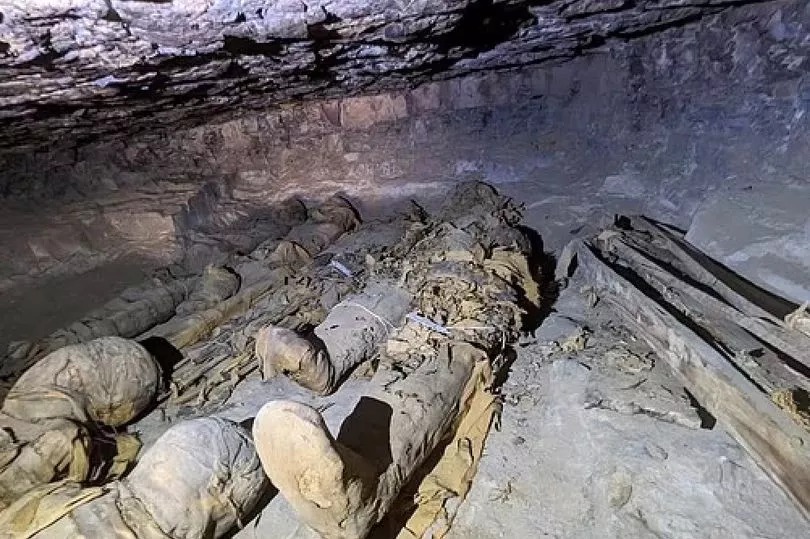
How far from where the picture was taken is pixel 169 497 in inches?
87.4

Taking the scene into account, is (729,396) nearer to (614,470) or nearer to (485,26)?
(614,470)

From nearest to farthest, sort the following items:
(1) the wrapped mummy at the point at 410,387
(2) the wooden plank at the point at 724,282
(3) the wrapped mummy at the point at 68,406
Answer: (1) the wrapped mummy at the point at 410,387, (3) the wrapped mummy at the point at 68,406, (2) the wooden plank at the point at 724,282

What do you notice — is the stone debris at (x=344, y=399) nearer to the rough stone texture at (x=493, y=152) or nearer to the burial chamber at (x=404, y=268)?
the burial chamber at (x=404, y=268)

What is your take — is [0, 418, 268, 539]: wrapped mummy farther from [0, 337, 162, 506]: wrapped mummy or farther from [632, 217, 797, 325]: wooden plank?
[632, 217, 797, 325]: wooden plank

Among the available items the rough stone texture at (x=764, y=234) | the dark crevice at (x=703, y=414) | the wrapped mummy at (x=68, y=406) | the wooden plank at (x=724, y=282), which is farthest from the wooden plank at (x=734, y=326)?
the wrapped mummy at (x=68, y=406)

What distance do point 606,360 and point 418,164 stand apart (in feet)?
14.2

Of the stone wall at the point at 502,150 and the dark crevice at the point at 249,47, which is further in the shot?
the stone wall at the point at 502,150

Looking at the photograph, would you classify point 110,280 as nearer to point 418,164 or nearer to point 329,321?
point 329,321

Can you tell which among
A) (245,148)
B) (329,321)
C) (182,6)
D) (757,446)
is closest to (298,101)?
(245,148)

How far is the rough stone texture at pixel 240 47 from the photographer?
94.7 inches

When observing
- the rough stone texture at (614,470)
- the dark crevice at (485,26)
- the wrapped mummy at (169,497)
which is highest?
the dark crevice at (485,26)

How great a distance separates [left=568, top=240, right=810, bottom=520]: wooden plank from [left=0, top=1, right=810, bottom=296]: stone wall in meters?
2.05

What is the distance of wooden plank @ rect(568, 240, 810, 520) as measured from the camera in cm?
217

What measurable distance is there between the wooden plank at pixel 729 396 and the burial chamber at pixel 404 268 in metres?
0.02
